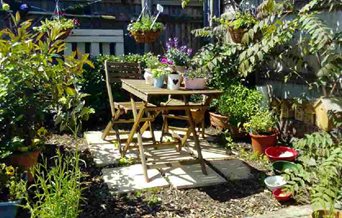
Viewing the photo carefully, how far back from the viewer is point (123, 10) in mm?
6582

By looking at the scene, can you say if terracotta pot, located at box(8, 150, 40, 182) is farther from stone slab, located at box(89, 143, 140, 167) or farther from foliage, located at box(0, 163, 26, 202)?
stone slab, located at box(89, 143, 140, 167)

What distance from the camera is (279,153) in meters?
3.95

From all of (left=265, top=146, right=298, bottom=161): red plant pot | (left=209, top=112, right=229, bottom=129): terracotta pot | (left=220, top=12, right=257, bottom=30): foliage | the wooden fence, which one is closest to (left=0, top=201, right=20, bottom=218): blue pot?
(left=265, top=146, right=298, bottom=161): red plant pot

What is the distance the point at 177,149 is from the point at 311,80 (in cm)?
168

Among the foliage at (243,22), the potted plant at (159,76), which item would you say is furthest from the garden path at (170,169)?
the foliage at (243,22)

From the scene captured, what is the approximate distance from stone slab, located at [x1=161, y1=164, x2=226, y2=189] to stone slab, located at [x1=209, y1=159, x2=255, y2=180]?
107 millimetres

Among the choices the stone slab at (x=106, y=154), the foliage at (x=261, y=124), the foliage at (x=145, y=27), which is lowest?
the stone slab at (x=106, y=154)

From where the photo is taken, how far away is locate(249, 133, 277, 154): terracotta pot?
4098 mm

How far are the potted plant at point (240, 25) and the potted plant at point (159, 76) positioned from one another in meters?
1.43

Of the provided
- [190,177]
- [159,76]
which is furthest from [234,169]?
[159,76]

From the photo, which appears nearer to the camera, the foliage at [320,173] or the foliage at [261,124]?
the foliage at [320,173]

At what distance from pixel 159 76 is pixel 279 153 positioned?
5.07 feet

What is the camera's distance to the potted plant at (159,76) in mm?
3516

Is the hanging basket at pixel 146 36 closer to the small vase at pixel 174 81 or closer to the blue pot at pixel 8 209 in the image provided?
the small vase at pixel 174 81
